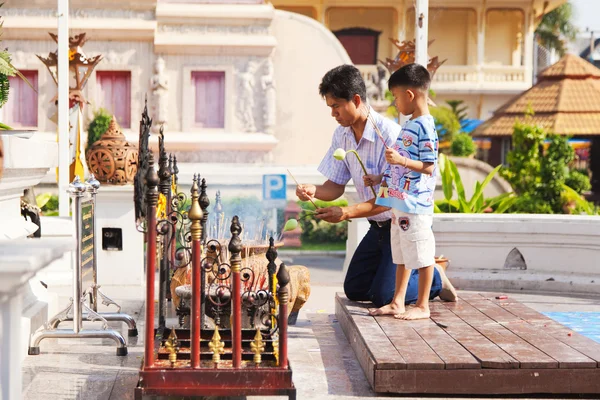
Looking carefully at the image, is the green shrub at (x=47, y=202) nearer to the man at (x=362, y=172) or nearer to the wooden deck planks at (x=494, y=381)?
the man at (x=362, y=172)

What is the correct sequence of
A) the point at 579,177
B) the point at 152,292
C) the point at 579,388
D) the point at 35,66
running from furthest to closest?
the point at 35,66 < the point at 579,177 < the point at 579,388 < the point at 152,292

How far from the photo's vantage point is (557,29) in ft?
126

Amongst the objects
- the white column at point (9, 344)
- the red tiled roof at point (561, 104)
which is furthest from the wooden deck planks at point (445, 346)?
the red tiled roof at point (561, 104)

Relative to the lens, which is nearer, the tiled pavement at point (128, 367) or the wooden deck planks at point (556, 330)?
the tiled pavement at point (128, 367)

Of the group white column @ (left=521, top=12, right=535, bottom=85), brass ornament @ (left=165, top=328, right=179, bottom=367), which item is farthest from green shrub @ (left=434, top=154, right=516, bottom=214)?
white column @ (left=521, top=12, right=535, bottom=85)

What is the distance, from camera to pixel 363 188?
6.48 meters

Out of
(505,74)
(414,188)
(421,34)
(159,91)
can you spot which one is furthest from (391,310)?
(505,74)

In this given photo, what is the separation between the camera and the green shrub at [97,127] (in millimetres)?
19062

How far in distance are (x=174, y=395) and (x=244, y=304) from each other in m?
1.48

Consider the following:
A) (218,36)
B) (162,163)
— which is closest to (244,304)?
(162,163)

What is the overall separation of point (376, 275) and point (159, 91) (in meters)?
14.2

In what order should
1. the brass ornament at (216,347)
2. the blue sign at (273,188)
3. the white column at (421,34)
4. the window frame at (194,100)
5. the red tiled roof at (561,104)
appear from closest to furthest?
1. the brass ornament at (216,347)
2. the white column at (421,34)
3. the blue sign at (273,188)
4. the window frame at (194,100)
5. the red tiled roof at (561,104)

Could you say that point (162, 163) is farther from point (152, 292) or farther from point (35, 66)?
point (35, 66)

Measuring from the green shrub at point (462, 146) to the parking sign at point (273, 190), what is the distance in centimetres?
1220
